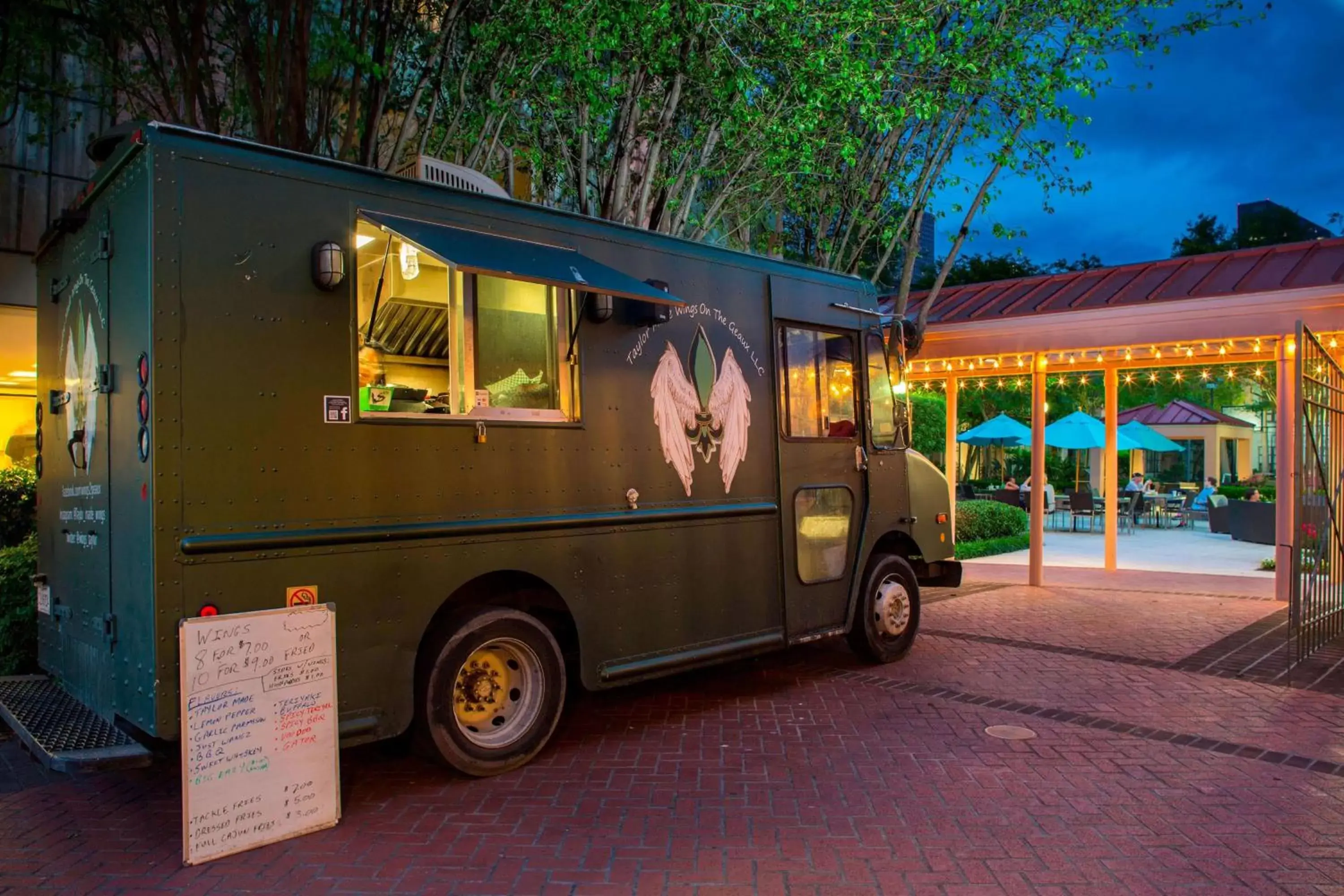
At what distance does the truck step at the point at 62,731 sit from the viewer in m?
3.97

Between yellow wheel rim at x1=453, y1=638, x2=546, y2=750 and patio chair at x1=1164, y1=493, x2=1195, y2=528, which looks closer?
yellow wheel rim at x1=453, y1=638, x2=546, y2=750

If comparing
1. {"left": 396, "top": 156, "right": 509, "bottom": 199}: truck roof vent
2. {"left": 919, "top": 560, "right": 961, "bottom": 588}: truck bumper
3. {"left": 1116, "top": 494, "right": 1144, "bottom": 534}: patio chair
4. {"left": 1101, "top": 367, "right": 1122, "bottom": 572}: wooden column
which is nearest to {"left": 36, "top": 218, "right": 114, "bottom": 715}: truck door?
{"left": 396, "top": 156, "right": 509, "bottom": 199}: truck roof vent

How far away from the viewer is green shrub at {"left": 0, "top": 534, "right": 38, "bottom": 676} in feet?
20.4

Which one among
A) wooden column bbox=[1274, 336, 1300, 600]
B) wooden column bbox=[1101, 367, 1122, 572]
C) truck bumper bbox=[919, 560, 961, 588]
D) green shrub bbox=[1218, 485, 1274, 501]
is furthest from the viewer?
green shrub bbox=[1218, 485, 1274, 501]

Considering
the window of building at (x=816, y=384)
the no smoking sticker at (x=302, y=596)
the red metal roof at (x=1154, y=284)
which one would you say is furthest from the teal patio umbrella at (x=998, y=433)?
the no smoking sticker at (x=302, y=596)

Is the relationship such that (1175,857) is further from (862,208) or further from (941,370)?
(941,370)

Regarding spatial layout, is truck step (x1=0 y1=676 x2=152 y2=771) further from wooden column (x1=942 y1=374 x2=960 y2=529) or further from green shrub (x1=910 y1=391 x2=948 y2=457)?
green shrub (x1=910 y1=391 x2=948 y2=457)

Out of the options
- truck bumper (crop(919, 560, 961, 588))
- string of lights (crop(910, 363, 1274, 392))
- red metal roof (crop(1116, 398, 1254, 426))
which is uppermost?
string of lights (crop(910, 363, 1274, 392))

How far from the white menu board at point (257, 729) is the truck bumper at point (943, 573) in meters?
5.54

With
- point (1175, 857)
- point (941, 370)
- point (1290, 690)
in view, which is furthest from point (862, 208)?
point (1175, 857)

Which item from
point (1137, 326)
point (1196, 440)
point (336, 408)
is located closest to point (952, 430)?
point (1137, 326)

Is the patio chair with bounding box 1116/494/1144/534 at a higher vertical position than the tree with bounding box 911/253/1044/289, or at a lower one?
lower

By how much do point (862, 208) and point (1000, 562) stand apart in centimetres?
639

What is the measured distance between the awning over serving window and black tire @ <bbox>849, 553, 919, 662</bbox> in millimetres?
3137
